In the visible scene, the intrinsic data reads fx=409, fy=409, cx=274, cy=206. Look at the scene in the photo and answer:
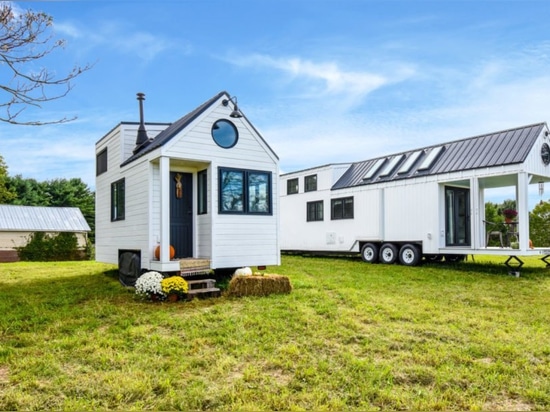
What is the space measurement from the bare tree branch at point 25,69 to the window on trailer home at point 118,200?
14.8ft

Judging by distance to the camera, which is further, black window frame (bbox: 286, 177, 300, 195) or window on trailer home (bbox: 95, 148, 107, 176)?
black window frame (bbox: 286, 177, 300, 195)

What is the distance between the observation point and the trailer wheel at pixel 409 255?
1371 centimetres

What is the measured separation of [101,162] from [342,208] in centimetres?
921

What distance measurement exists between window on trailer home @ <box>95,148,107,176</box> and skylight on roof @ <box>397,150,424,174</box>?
9827mm

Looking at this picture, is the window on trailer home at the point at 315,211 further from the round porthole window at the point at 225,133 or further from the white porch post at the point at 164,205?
the white porch post at the point at 164,205

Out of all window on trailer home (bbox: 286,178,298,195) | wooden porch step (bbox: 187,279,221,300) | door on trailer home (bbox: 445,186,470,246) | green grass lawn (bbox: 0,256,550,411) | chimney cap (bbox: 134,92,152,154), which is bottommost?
green grass lawn (bbox: 0,256,550,411)

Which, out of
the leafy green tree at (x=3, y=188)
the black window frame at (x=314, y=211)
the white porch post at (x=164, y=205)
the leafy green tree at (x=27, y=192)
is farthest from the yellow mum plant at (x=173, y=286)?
the leafy green tree at (x=27, y=192)

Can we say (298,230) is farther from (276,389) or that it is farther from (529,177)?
(276,389)

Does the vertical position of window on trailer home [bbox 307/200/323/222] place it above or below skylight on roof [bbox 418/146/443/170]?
below

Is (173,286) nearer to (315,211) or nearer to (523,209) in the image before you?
(523,209)

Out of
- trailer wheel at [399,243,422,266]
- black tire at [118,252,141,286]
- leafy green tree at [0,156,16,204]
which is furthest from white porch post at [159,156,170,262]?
leafy green tree at [0,156,16,204]

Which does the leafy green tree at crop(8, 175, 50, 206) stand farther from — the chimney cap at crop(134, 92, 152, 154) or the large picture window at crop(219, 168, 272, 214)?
the large picture window at crop(219, 168, 272, 214)

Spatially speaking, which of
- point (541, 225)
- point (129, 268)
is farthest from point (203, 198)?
point (541, 225)

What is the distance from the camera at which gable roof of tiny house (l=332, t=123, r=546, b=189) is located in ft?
38.9
